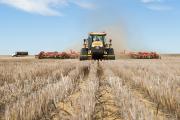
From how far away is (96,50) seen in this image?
3064 cm

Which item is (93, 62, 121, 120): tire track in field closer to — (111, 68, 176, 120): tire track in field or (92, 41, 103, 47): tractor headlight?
(111, 68, 176, 120): tire track in field

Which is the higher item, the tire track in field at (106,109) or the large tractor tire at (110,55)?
the large tractor tire at (110,55)

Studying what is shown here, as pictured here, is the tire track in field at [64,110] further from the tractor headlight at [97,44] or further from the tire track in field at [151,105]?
the tractor headlight at [97,44]

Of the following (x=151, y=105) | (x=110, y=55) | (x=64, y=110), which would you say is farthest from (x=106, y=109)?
(x=110, y=55)

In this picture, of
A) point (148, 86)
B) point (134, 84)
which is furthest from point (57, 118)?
point (134, 84)

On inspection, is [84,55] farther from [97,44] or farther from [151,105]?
[151,105]

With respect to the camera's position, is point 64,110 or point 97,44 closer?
point 64,110

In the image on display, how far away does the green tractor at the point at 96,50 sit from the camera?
30.9m

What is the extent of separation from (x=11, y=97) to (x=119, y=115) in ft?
6.31

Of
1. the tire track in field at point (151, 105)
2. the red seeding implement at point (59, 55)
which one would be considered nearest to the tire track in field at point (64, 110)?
the tire track in field at point (151, 105)

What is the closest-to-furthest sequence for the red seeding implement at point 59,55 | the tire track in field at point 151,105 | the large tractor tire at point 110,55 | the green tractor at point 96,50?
the tire track in field at point 151,105 < the green tractor at point 96,50 < the large tractor tire at point 110,55 < the red seeding implement at point 59,55

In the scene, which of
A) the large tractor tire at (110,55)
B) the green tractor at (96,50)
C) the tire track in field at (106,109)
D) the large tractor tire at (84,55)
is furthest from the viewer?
the large tractor tire at (84,55)

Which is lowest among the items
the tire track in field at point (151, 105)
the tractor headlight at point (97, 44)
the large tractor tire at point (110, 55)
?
the tire track in field at point (151, 105)

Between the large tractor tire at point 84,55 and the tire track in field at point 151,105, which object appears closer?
the tire track in field at point 151,105
